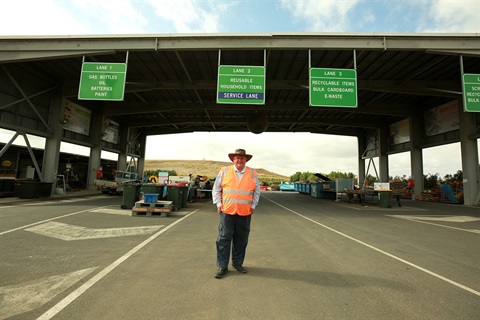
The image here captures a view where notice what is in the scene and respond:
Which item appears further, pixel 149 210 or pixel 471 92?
Result: pixel 471 92

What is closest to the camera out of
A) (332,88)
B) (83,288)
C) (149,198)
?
(83,288)

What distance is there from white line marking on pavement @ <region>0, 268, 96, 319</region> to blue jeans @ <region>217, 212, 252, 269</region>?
2.04 meters

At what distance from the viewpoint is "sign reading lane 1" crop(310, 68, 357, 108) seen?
42.4 feet

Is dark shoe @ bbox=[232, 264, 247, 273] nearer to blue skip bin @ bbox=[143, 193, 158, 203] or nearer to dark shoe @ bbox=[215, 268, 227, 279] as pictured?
dark shoe @ bbox=[215, 268, 227, 279]

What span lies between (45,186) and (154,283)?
17.4 m

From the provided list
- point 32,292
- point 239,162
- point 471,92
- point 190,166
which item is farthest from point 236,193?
point 190,166

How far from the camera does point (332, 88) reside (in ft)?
42.7

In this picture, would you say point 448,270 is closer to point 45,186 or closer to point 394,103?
point 45,186

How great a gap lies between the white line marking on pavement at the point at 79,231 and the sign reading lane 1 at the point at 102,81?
7.91 m

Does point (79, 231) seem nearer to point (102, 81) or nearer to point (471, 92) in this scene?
point (102, 81)

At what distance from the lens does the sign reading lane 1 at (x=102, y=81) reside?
13.3 m

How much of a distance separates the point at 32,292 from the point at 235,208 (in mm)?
2810

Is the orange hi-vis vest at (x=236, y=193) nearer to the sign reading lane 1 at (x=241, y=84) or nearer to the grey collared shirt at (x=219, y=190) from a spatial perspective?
the grey collared shirt at (x=219, y=190)

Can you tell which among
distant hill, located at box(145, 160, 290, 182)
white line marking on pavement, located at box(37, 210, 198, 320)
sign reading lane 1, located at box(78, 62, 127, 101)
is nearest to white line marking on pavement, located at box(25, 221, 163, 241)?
white line marking on pavement, located at box(37, 210, 198, 320)
